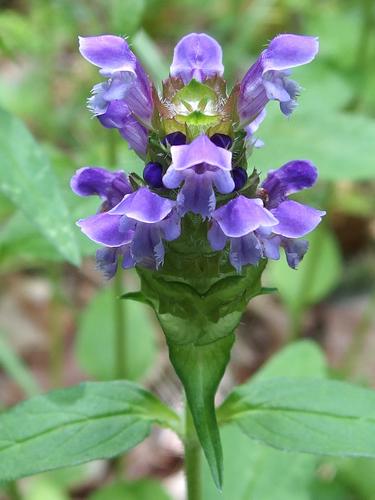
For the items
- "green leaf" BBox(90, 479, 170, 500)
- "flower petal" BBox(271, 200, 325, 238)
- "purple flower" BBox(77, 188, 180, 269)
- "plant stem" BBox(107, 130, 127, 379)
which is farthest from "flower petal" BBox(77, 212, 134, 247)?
"green leaf" BBox(90, 479, 170, 500)

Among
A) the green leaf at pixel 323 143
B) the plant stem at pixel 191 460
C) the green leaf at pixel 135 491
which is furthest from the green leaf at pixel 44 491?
the green leaf at pixel 323 143

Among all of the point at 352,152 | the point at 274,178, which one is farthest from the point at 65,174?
the point at 274,178

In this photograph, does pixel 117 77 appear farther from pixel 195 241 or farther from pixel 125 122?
pixel 195 241

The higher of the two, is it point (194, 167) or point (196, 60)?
point (196, 60)

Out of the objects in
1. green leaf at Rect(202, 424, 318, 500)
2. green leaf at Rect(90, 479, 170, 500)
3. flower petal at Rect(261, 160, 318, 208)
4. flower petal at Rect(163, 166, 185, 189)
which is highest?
flower petal at Rect(163, 166, 185, 189)

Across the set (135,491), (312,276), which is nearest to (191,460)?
(135,491)

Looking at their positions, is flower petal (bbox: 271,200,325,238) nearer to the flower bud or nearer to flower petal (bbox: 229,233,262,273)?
flower petal (bbox: 229,233,262,273)
